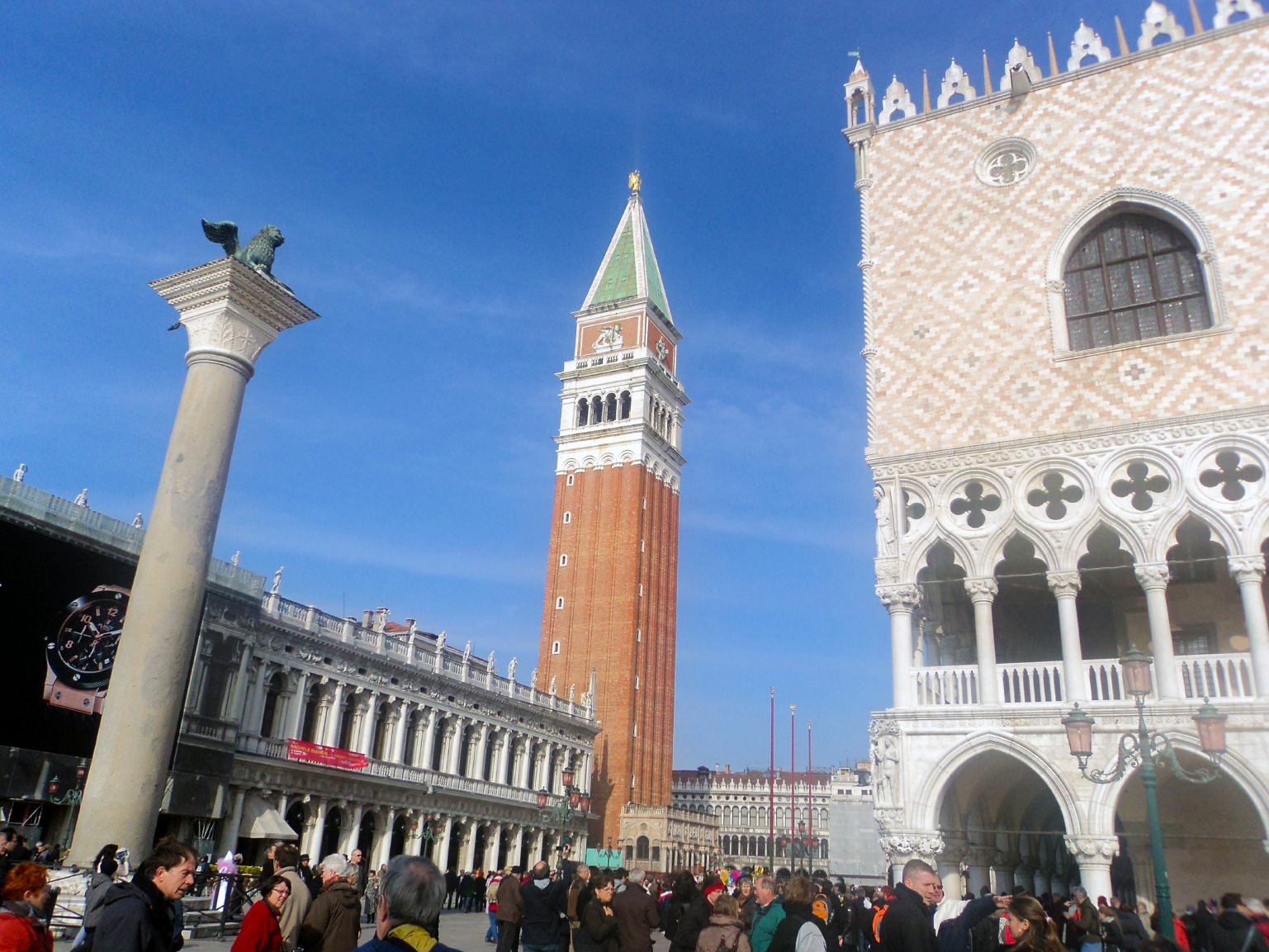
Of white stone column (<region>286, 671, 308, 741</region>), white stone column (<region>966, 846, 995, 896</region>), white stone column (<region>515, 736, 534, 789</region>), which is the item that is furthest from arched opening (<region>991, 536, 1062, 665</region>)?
white stone column (<region>515, 736, 534, 789</region>)

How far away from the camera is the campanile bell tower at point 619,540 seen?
51844mm

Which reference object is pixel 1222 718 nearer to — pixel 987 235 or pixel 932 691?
pixel 932 691

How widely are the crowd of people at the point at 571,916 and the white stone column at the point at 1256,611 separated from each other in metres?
4.26

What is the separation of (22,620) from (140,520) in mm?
5543

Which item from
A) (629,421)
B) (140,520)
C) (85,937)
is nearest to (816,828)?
(629,421)

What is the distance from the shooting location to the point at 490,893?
1848 centimetres

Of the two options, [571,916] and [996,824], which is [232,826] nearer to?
[996,824]

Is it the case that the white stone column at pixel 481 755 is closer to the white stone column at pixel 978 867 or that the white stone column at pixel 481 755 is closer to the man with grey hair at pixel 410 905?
the white stone column at pixel 978 867

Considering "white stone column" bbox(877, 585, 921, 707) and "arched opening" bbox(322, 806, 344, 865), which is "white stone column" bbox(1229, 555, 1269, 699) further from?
"arched opening" bbox(322, 806, 344, 865)

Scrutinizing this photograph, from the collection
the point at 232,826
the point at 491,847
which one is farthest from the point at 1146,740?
the point at 491,847

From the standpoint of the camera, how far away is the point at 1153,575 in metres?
14.8

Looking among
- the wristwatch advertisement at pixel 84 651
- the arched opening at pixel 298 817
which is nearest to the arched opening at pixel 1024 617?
the wristwatch advertisement at pixel 84 651

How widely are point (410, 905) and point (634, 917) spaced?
5.40 meters

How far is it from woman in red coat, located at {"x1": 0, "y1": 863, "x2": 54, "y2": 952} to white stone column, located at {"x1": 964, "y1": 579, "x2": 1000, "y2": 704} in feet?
44.3
